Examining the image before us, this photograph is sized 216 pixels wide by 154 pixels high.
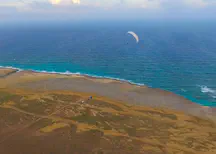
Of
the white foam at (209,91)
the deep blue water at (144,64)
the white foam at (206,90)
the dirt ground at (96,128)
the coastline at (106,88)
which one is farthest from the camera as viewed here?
the deep blue water at (144,64)

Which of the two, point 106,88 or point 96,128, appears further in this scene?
point 106,88

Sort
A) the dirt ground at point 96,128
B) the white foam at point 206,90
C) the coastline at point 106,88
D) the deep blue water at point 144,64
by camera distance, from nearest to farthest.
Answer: the dirt ground at point 96,128 → the coastline at point 106,88 → the white foam at point 206,90 → the deep blue water at point 144,64

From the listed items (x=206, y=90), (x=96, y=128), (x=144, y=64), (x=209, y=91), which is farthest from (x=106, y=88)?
(x=209, y=91)

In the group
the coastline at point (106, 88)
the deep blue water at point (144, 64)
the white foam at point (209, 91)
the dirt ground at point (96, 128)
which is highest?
the deep blue water at point (144, 64)

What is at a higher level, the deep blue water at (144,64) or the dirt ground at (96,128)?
the deep blue water at (144,64)

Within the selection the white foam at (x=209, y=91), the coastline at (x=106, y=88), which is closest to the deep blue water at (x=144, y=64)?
the white foam at (x=209, y=91)

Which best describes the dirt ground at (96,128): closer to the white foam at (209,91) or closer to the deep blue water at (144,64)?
the white foam at (209,91)

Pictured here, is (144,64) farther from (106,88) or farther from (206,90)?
(206,90)

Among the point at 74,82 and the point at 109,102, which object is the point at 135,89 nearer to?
the point at 109,102

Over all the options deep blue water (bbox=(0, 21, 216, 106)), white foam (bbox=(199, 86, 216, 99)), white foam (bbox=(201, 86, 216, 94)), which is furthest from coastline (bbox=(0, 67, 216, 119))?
white foam (bbox=(201, 86, 216, 94))
